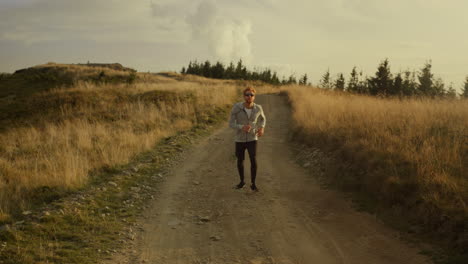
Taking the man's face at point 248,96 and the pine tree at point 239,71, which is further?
the pine tree at point 239,71

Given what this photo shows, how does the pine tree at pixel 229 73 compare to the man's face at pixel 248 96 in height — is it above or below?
above

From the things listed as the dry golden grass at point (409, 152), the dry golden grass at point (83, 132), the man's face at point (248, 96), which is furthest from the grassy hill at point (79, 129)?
the dry golden grass at point (409, 152)

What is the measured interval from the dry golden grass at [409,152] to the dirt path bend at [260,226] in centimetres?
70

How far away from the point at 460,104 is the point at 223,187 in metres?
8.73

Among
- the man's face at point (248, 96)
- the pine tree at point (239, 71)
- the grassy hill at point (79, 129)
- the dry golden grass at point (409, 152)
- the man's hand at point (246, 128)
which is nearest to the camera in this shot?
the dry golden grass at point (409, 152)

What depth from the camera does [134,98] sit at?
2206cm

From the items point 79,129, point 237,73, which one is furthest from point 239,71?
point 79,129

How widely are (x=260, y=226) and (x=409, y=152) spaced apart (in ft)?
12.2

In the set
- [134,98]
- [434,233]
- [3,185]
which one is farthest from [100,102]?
[434,233]

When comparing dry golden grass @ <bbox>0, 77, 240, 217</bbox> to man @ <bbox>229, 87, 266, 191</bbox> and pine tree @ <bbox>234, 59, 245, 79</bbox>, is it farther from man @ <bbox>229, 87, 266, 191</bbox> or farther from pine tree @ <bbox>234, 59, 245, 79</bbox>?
pine tree @ <bbox>234, 59, 245, 79</bbox>

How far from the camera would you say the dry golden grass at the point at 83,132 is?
7.87 m

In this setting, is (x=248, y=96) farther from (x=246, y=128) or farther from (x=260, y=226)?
(x=260, y=226)

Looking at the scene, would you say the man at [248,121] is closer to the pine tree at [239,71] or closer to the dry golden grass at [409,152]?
the dry golden grass at [409,152]

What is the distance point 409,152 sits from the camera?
7.18 metres
